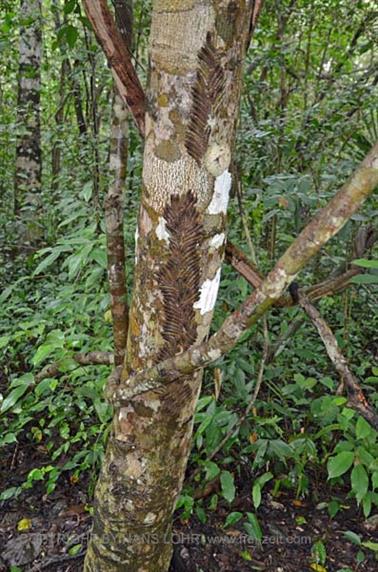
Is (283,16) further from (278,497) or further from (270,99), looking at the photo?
(278,497)

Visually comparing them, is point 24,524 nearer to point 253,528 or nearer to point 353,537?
point 253,528

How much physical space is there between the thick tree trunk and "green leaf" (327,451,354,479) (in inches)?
21.4

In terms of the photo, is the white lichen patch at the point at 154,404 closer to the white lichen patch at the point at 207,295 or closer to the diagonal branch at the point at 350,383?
the white lichen patch at the point at 207,295

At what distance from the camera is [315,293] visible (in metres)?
1.02

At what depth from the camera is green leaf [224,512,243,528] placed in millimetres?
1636

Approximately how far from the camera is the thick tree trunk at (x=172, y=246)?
788 mm

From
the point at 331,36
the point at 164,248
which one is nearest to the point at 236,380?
the point at 164,248

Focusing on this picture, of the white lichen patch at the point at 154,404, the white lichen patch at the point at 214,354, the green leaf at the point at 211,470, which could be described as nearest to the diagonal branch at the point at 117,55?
the white lichen patch at the point at 214,354

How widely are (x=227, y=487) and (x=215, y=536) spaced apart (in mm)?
187

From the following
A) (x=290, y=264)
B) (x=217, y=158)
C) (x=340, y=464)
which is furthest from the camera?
(x=340, y=464)

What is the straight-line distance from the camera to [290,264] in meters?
0.70

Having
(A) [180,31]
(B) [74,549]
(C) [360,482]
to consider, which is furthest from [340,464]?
(A) [180,31]

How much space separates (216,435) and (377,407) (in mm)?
705

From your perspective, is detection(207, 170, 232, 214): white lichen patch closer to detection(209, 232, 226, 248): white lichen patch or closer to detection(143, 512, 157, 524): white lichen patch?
detection(209, 232, 226, 248): white lichen patch
